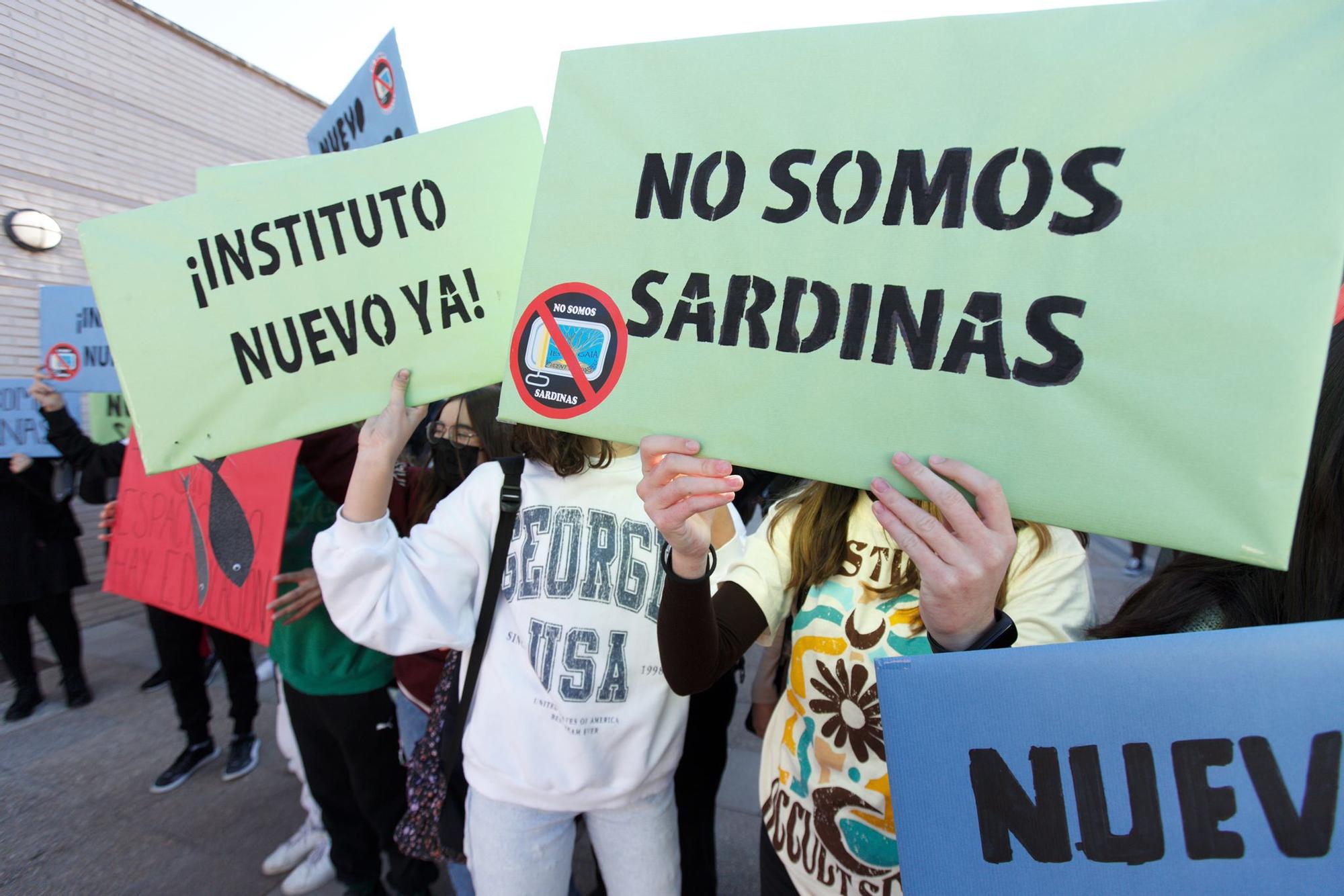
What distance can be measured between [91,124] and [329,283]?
18.1ft

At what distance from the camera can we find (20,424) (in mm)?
3143

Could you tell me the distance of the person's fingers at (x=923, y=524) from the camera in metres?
0.85

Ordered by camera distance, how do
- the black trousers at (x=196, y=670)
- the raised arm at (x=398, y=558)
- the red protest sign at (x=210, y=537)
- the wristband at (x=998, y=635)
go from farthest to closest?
the black trousers at (x=196, y=670), the red protest sign at (x=210, y=537), the raised arm at (x=398, y=558), the wristband at (x=998, y=635)

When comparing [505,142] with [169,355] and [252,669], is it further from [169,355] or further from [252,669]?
[252,669]

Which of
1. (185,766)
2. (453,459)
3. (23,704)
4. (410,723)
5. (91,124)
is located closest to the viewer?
(453,459)

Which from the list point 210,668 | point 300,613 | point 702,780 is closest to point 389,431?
point 300,613

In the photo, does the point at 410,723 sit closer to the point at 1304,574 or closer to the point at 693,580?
the point at 693,580

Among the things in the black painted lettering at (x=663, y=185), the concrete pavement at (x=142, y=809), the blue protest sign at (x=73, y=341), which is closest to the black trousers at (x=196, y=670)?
the concrete pavement at (x=142, y=809)

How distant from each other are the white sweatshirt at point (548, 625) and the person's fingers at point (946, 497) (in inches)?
33.1

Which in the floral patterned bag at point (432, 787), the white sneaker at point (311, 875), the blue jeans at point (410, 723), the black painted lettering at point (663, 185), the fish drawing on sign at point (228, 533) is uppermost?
the black painted lettering at point (663, 185)

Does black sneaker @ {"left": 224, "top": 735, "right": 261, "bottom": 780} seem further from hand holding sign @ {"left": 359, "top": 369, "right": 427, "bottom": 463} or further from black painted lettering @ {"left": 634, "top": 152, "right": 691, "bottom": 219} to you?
black painted lettering @ {"left": 634, "top": 152, "right": 691, "bottom": 219}

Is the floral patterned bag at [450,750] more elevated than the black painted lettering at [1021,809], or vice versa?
the black painted lettering at [1021,809]

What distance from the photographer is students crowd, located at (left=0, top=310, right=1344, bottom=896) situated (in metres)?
0.94

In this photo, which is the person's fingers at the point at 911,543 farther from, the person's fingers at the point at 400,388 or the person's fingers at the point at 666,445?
the person's fingers at the point at 400,388
